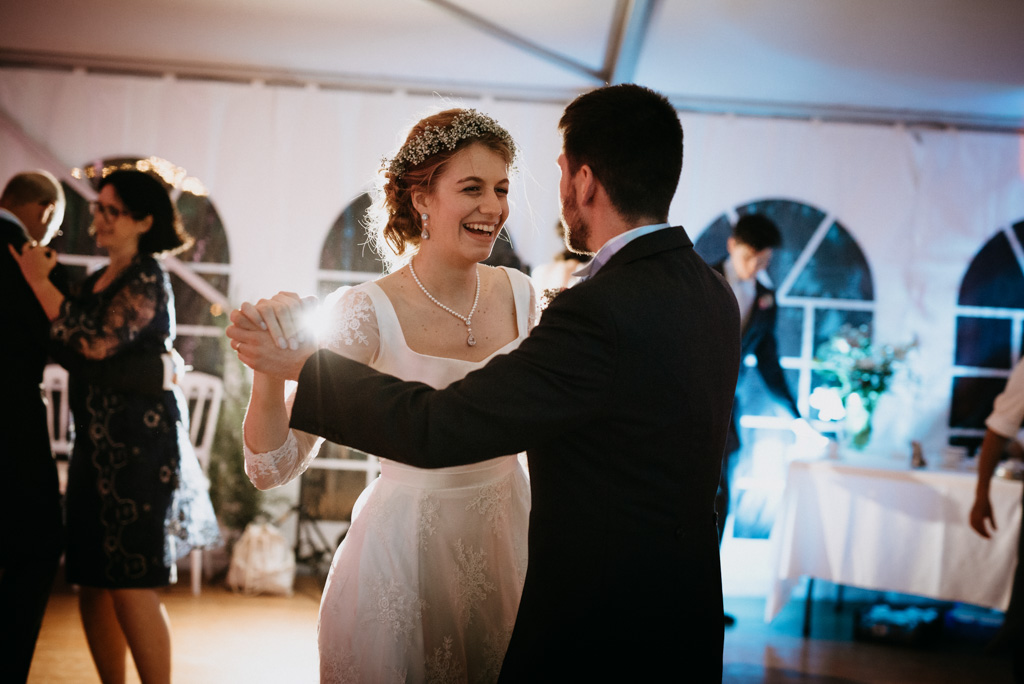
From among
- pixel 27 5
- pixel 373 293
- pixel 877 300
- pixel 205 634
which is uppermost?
pixel 27 5

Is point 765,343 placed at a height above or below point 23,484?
above

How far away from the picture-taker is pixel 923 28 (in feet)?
12.5

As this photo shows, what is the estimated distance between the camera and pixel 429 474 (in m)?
1.83

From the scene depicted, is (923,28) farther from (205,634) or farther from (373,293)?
(205,634)

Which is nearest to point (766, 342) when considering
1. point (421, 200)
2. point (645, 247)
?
point (421, 200)

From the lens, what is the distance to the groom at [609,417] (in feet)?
4.06

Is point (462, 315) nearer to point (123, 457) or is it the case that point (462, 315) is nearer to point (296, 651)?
point (123, 457)

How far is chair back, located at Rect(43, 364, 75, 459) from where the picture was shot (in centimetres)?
488

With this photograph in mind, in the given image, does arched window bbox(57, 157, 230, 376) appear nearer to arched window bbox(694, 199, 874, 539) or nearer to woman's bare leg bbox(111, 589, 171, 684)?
woman's bare leg bbox(111, 589, 171, 684)

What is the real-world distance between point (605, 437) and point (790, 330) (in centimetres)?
433

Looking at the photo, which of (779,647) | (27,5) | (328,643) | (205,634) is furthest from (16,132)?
(779,647)

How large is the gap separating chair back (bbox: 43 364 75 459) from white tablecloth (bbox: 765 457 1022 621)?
4.43 m

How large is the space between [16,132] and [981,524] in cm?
579

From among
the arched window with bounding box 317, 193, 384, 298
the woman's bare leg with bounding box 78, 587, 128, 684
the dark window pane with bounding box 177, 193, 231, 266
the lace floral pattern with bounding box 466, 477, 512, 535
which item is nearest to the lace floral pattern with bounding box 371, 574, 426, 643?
the lace floral pattern with bounding box 466, 477, 512, 535
